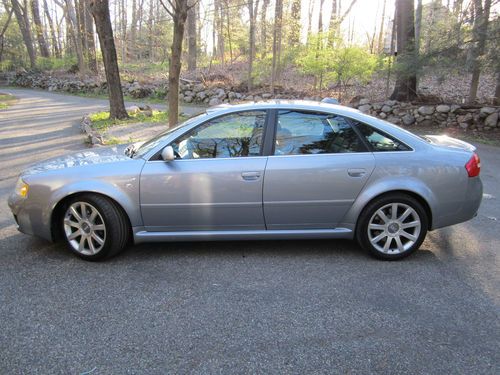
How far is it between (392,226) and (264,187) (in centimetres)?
131

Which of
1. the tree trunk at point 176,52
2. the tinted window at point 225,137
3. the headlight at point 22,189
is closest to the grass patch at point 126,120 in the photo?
the tree trunk at point 176,52

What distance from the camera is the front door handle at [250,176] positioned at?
157 inches

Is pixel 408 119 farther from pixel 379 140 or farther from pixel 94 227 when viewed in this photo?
pixel 94 227

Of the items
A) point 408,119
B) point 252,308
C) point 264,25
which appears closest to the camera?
point 252,308

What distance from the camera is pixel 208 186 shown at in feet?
13.1

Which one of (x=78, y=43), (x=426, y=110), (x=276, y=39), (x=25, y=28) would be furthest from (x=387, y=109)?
(x=25, y=28)

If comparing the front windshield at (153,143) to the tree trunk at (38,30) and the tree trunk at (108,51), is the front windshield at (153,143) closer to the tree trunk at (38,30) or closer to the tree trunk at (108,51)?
the tree trunk at (108,51)

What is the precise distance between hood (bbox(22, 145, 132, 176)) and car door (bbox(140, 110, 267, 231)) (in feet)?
1.72

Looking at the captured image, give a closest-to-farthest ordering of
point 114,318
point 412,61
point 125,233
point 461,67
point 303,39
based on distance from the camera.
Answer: point 114,318, point 125,233, point 461,67, point 412,61, point 303,39

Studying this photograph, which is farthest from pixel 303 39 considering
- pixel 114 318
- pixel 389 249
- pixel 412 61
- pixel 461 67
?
pixel 114 318

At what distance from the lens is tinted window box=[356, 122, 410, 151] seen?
4.15 metres

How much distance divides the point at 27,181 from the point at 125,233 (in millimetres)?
1096

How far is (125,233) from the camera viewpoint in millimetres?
4094

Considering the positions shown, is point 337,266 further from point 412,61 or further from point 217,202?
point 412,61
